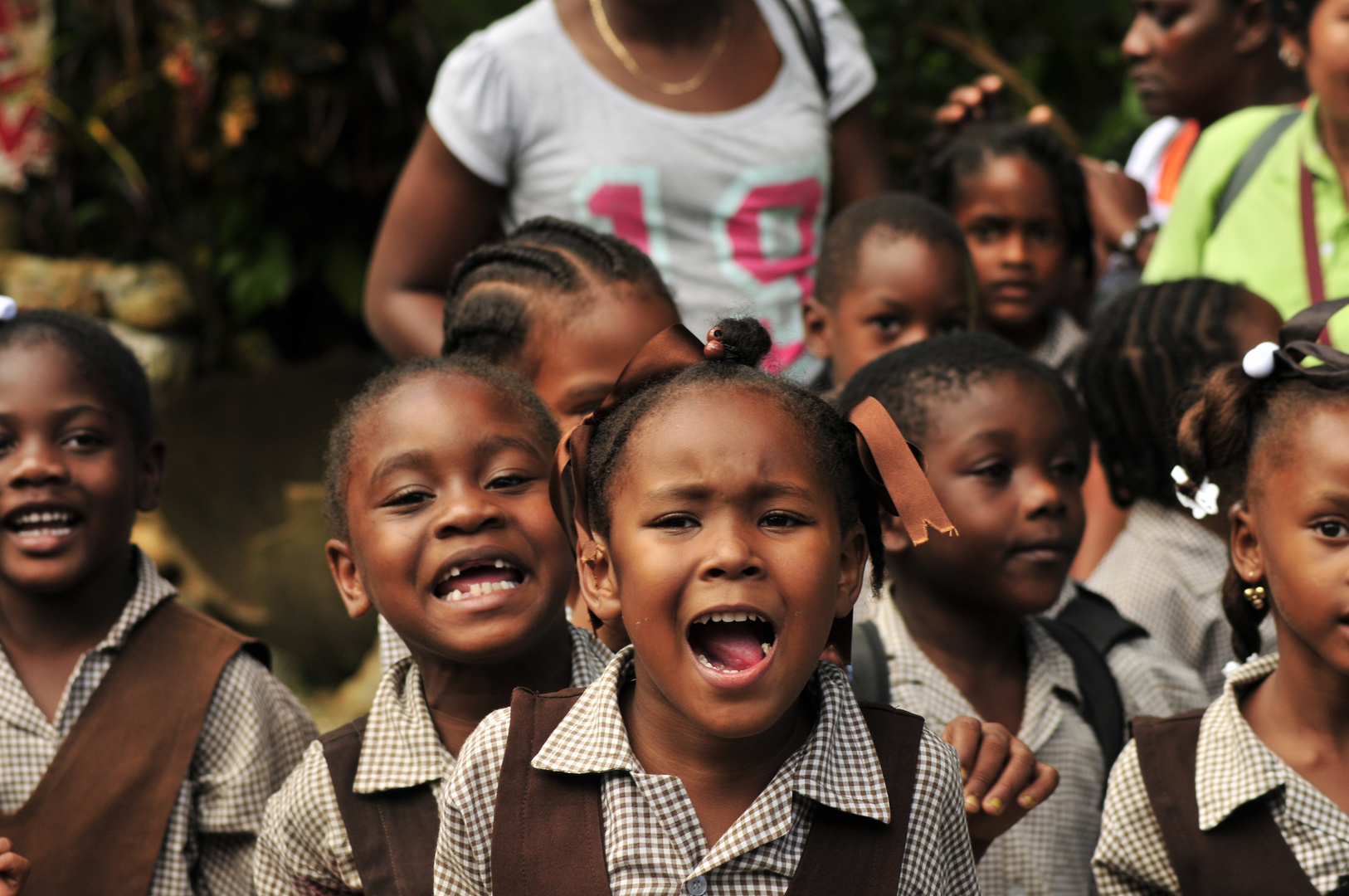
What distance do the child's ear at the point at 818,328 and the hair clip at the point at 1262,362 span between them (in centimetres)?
143

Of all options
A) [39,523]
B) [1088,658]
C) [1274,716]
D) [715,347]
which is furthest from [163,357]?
[1274,716]

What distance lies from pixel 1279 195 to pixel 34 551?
279 cm

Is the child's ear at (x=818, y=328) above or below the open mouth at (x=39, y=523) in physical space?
below

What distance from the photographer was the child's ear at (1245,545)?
7.42 ft

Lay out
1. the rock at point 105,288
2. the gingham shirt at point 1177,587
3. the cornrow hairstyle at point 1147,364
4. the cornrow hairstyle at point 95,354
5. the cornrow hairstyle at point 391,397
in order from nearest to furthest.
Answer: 1. the cornrow hairstyle at point 391,397
2. the cornrow hairstyle at point 95,354
3. the gingham shirt at point 1177,587
4. the cornrow hairstyle at point 1147,364
5. the rock at point 105,288

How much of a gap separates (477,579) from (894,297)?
1.58m

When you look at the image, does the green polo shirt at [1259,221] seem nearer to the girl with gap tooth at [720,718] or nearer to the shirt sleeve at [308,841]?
the girl with gap tooth at [720,718]

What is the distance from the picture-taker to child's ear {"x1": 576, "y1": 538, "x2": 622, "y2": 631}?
2.00 metres

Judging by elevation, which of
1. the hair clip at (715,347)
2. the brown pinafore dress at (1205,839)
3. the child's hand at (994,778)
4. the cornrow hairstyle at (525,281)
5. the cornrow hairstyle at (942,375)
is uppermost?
→ the hair clip at (715,347)

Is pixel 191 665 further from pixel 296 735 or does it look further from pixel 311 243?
pixel 311 243

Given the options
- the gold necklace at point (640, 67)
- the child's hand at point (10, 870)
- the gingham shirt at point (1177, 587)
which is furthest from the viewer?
the gold necklace at point (640, 67)

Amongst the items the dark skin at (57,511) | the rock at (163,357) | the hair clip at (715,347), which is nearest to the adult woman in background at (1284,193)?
the hair clip at (715,347)

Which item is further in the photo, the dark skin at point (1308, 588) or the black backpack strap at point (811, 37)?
the black backpack strap at point (811, 37)

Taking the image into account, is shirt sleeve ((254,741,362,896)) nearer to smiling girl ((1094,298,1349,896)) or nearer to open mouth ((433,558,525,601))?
open mouth ((433,558,525,601))
